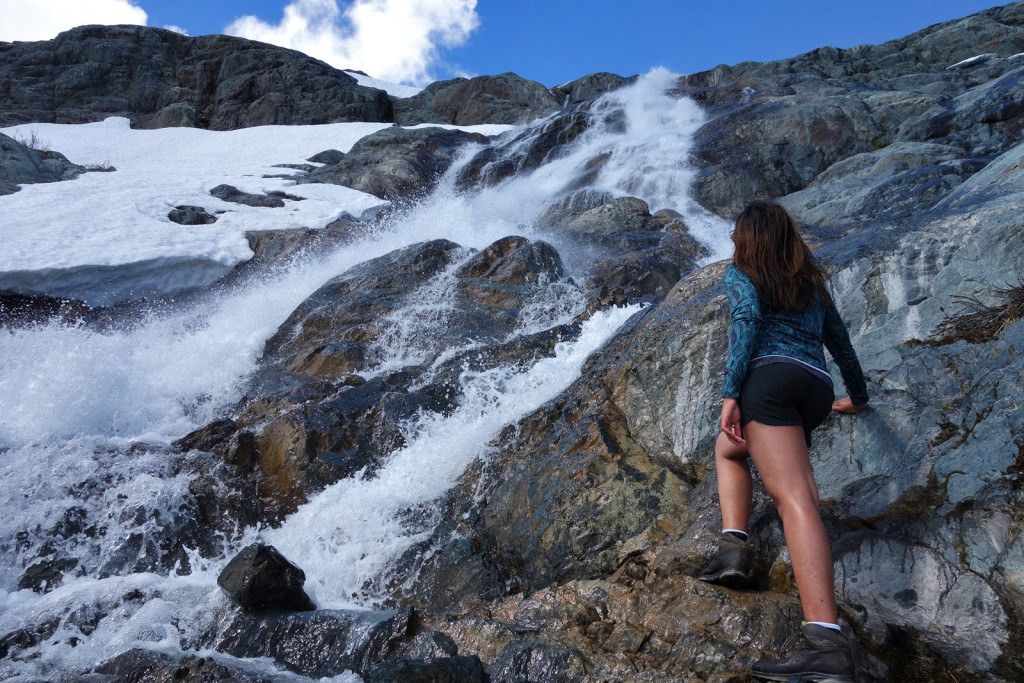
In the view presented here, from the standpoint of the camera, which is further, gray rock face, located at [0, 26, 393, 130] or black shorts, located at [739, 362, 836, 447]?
gray rock face, located at [0, 26, 393, 130]

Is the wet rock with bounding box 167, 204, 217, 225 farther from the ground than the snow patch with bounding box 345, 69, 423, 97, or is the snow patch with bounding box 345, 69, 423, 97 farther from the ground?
the snow patch with bounding box 345, 69, 423, 97

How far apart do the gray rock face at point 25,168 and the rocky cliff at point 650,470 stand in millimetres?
11674

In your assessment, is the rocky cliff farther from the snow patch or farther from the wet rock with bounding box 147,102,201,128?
the snow patch

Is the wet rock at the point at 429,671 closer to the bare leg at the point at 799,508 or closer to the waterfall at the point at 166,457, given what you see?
the waterfall at the point at 166,457

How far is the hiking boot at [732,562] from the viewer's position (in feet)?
9.99

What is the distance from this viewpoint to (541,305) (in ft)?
29.3

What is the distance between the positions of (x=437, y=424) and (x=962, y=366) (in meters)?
4.42

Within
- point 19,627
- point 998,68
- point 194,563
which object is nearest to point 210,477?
point 194,563

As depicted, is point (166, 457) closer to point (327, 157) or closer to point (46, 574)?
point (46, 574)

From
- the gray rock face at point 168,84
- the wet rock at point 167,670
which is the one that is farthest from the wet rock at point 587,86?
the wet rock at point 167,670

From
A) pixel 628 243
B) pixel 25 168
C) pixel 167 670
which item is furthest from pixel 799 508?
pixel 25 168

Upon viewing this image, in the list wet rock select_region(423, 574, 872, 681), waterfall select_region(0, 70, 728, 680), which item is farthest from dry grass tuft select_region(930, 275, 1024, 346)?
waterfall select_region(0, 70, 728, 680)

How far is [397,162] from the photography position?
2031 centimetres

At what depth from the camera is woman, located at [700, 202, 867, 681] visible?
256 centimetres
